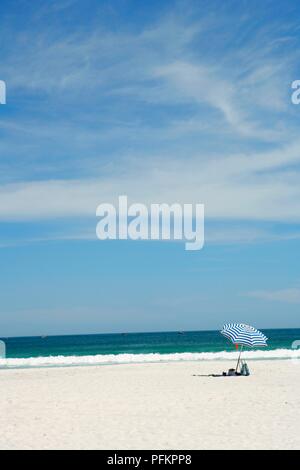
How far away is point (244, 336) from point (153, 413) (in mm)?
8071

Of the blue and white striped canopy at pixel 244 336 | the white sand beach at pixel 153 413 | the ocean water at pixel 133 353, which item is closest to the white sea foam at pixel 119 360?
the ocean water at pixel 133 353

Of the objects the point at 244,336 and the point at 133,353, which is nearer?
the point at 244,336

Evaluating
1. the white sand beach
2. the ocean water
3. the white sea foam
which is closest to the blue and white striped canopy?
the white sand beach

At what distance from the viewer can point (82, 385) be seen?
20938 millimetres

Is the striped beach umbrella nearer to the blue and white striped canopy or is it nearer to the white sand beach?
the blue and white striped canopy

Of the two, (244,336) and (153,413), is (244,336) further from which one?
(153,413)

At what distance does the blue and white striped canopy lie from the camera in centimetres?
2058

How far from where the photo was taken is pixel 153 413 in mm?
13625

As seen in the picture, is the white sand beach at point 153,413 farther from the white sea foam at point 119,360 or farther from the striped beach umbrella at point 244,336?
the white sea foam at point 119,360

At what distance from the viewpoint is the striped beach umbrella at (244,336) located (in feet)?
67.5

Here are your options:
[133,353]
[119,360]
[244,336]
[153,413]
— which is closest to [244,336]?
[244,336]

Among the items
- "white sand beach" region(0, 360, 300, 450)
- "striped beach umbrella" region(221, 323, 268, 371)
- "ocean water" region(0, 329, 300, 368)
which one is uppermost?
"striped beach umbrella" region(221, 323, 268, 371)
